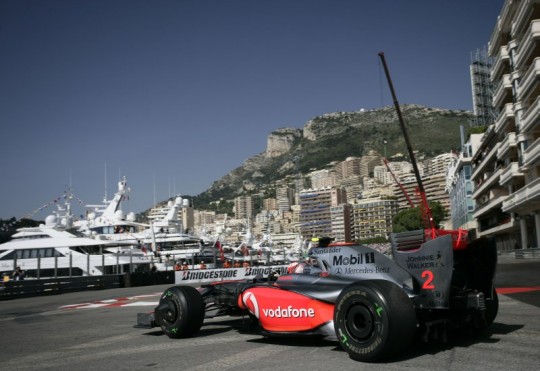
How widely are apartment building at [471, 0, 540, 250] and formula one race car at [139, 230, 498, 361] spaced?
26.3 meters

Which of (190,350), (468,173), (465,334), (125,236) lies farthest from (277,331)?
(468,173)

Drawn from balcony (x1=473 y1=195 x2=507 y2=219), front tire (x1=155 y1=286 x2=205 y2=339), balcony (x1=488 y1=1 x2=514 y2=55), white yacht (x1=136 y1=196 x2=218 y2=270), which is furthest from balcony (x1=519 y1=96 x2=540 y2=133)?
white yacht (x1=136 y1=196 x2=218 y2=270)

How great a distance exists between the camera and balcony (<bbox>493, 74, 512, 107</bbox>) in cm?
4519

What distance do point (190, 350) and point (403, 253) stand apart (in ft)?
9.56

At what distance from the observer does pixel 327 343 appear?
6770 millimetres

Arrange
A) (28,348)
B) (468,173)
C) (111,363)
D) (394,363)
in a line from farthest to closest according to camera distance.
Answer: (468,173)
(28,348)
(111,363)
(394,363)

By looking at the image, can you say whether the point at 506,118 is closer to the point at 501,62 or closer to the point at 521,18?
the point at 501,62

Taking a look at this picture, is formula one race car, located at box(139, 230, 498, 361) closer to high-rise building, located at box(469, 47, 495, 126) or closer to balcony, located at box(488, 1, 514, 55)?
balcony, located at box(488, 1, 514, 55)

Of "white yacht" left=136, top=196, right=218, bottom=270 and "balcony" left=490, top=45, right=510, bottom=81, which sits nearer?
"balcony" left=490, top=45, right=510, bottom=81

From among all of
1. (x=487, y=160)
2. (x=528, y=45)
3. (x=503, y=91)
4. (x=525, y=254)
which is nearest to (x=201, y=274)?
(x=528, y=45)

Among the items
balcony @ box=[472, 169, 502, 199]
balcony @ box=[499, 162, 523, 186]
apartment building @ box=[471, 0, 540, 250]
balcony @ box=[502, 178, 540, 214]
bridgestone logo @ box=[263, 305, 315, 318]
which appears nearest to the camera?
bridgestone logo @ box=[263, 305, 315, 318]

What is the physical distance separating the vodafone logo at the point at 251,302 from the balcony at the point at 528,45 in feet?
114

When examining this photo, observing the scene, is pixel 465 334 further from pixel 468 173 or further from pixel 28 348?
pixel 468 173

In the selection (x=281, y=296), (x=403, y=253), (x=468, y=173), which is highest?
(x=468, y=173)
